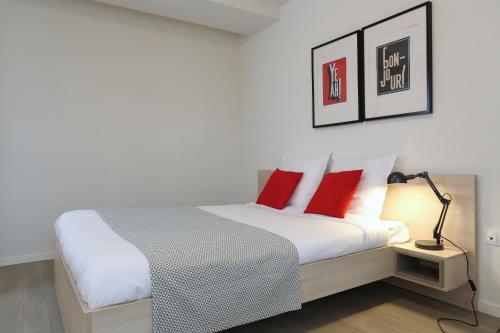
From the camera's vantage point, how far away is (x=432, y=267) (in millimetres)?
2373

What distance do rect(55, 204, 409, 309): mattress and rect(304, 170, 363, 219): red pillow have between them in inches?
3.2

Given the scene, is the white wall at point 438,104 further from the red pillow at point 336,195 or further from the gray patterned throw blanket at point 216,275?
the gray patterned throw blanket at point 216,275

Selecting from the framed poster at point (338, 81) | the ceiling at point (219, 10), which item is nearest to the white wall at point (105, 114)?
the ceiling at point (219, 10)

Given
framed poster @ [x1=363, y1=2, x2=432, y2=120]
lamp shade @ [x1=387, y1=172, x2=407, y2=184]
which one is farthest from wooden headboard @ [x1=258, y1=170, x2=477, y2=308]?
framed poster @ [x1=363, y1=2, x2=432, y2=120]

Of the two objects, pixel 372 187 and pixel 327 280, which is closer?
pixel 327 280

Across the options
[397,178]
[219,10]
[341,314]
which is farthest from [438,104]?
[219,10]

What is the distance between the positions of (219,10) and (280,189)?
1.94 metres

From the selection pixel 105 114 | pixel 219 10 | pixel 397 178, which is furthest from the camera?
pixel 105 114

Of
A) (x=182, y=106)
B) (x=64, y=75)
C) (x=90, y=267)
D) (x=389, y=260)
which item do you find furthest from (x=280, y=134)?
(x=90, y=267)

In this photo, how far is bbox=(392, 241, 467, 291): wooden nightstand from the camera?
6.63 feet

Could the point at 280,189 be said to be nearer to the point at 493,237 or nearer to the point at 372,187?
the point at 372,187

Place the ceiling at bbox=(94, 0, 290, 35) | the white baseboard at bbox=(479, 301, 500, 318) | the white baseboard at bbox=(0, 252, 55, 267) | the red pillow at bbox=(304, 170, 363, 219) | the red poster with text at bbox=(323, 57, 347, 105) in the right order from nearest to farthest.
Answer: the white baseboard at bbox=(479, 301, 500, 318) → the red pillow at bbox=(304, 170, 363, 219) → the red poster with text at bbox=(323, 57, 347, 105) → the white baseboard at bbox=(0, 252, 55, 267) → the ceiling at bbox=(94, 0, 290, 35)

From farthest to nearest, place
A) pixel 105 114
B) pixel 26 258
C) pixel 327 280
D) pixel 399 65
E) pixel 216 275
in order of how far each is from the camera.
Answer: pixel 105 114
pixel 26 258
pixel 399 65
pixel 327 280
pixel 216 275

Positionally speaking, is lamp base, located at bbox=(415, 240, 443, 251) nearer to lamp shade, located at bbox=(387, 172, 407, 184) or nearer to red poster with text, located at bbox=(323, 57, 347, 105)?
lamp shade, located at bbox=(387, 172, 407, 184)
